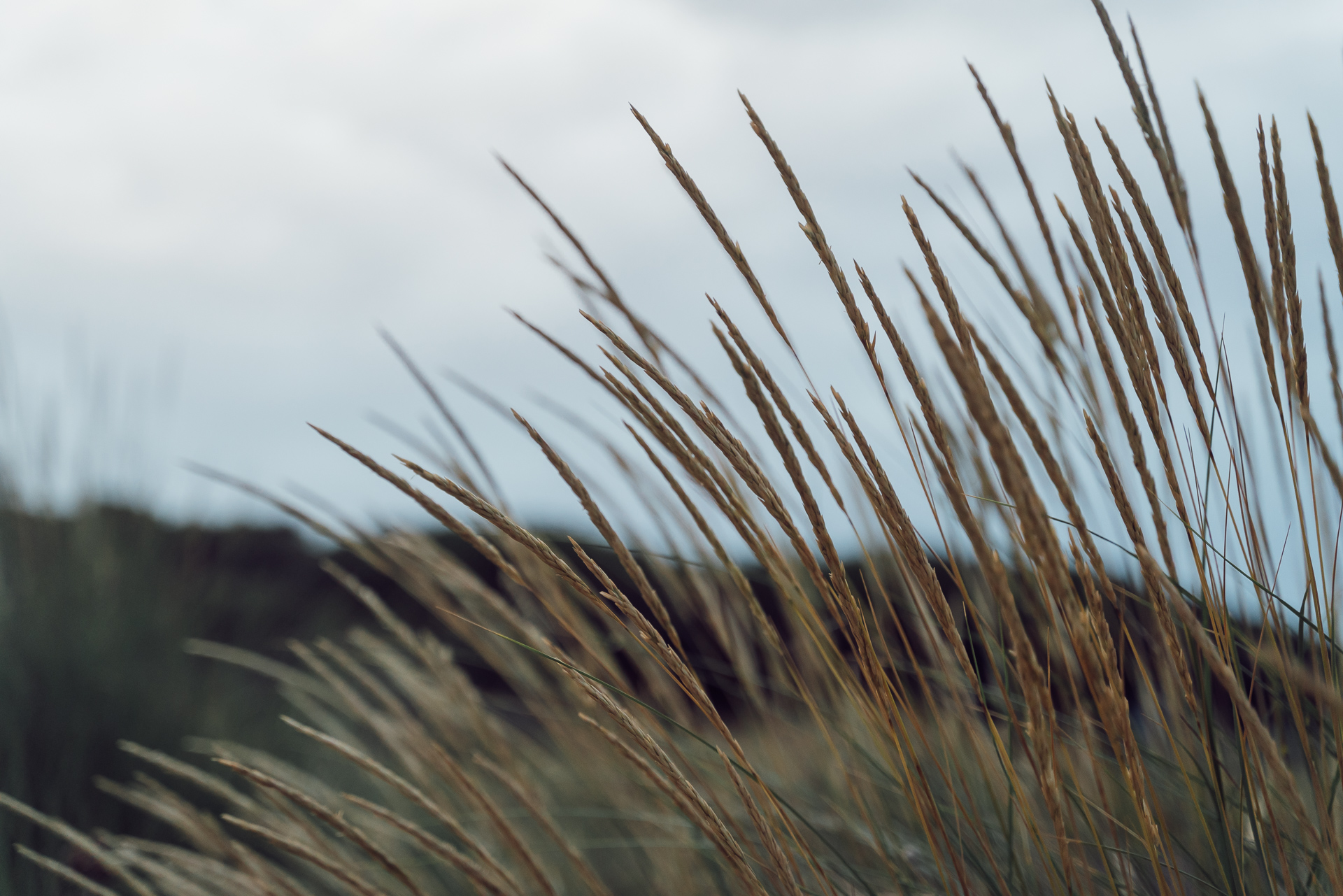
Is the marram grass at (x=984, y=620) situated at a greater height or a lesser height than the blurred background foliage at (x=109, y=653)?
greater

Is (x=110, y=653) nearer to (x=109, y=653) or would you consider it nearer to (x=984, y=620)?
(x=109, y=653)

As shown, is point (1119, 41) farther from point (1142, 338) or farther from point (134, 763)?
point (134, 763)

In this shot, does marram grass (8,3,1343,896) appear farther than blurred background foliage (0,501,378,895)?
No

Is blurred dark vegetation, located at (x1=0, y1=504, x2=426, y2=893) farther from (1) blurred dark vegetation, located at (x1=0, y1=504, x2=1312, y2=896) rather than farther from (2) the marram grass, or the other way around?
(2) the marram grass

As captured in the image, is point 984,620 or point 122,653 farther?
point 122,653

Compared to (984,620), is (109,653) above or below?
below

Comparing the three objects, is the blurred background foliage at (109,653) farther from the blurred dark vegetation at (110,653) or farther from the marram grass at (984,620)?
the marram grass at (984,620)

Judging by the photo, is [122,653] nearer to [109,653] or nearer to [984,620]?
[109,653]

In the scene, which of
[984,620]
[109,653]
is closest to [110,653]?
[109,653]

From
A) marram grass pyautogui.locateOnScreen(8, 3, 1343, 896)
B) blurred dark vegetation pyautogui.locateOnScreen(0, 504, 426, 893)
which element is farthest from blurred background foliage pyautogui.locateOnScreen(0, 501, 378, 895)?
marram grass pyautogui.locateOnScreen(8, 3, 1343, 896)

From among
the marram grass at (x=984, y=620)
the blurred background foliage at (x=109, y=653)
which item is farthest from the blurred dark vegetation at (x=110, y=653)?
the marram grass at (x=984, y=620)

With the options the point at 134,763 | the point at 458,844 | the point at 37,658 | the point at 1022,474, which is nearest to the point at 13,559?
the point at 37,658

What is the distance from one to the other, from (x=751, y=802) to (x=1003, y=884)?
0.31 meters

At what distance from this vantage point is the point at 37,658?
91.0 inches
